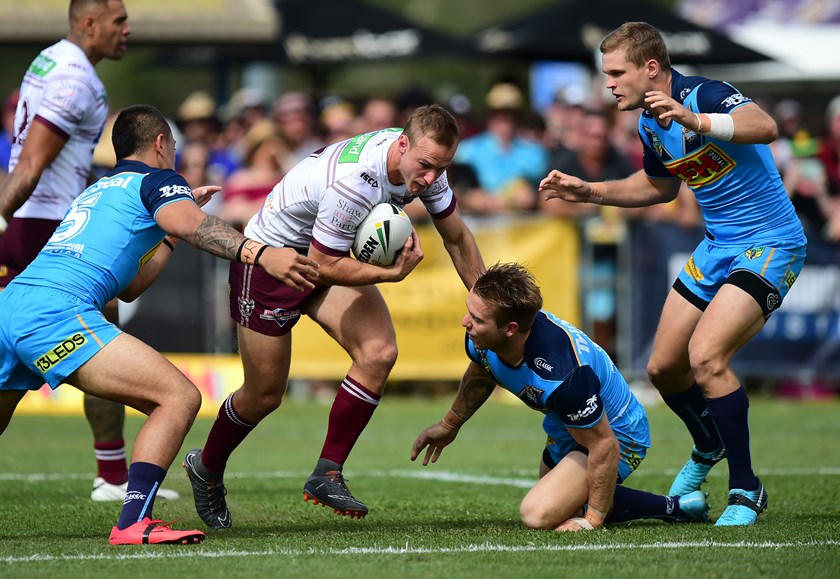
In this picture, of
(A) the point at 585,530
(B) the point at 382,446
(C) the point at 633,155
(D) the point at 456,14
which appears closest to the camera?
(A) the point at 585,530

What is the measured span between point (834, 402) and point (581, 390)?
29.3ft

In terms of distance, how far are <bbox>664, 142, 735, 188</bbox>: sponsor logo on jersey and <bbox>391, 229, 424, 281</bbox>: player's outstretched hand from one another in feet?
5.26

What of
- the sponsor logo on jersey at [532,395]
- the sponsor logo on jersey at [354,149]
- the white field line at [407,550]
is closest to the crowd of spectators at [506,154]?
the sponsor logo on jersey at [354,149]

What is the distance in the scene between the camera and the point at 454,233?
7.59 meters

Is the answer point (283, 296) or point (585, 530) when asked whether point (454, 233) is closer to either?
point (283, 296)

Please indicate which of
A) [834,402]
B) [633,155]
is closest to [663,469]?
[834,402]

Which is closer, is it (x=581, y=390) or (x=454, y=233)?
(x=581, y=390)

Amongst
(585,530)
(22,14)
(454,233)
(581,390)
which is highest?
(22,14)

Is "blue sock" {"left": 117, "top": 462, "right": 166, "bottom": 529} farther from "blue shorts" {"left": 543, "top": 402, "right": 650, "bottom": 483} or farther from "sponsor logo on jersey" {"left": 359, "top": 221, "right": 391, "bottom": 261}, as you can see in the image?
"blue shorts" {"left": 543, "top": 402, "right": 650, "bottom": 483}

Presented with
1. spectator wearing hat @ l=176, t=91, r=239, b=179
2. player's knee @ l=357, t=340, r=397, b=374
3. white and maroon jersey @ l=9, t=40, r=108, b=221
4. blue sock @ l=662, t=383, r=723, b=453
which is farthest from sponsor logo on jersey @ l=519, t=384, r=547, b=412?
spectator wearing hat @ l=176, t=91, r=239, b=179

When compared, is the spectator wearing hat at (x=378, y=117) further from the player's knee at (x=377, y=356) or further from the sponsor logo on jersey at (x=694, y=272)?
the player's knee at (x=377, y=356)

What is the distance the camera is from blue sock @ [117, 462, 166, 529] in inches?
249

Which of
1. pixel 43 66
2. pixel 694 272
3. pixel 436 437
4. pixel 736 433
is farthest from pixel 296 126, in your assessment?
pixel 736 433

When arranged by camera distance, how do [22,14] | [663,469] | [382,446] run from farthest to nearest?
[22,14]
[382,446]
[663,469]
